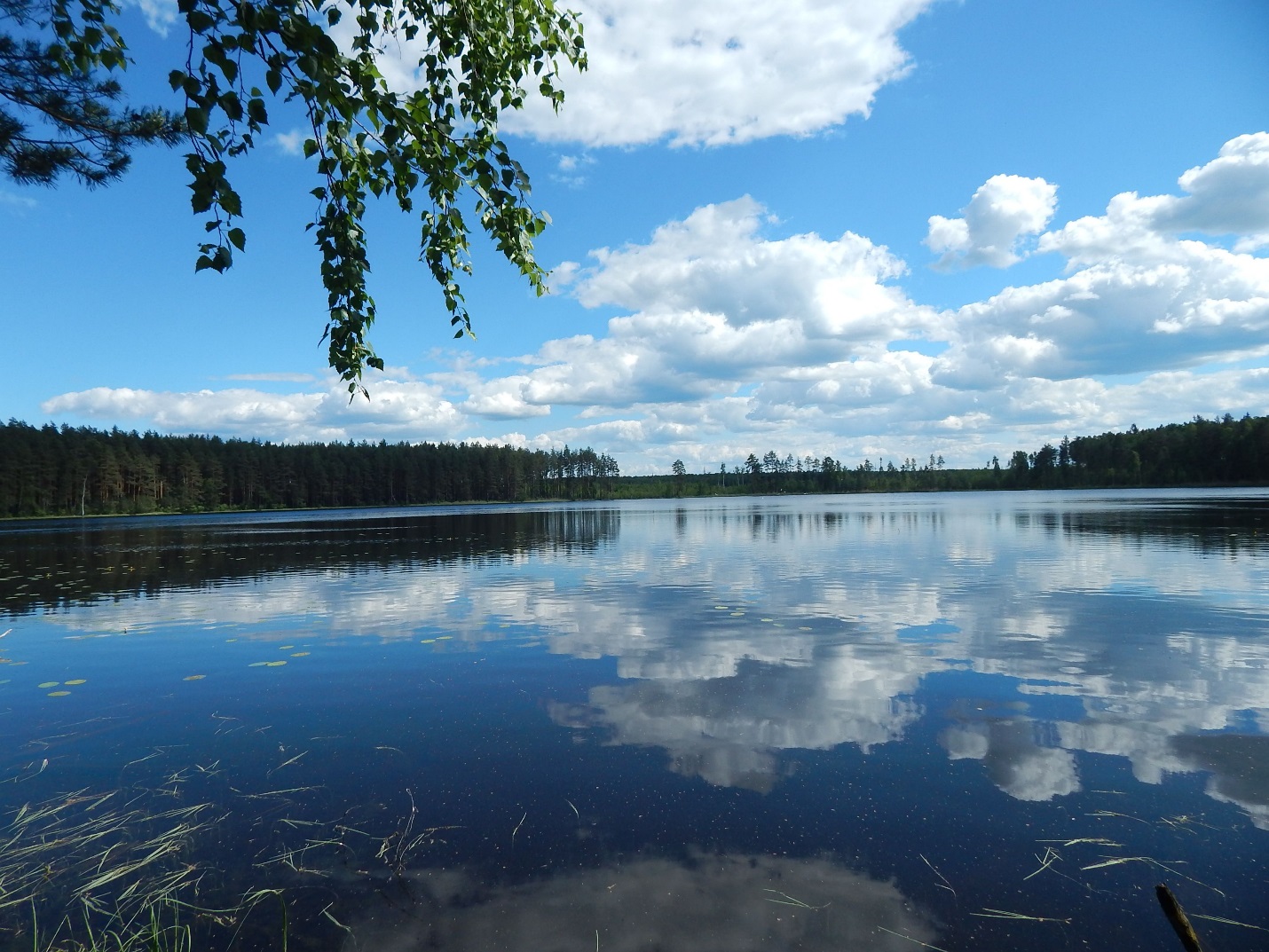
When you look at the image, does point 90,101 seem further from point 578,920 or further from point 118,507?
point 118,507

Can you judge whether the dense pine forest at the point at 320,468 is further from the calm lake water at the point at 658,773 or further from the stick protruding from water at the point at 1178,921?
the stick protruding from water at the point at 1178,921

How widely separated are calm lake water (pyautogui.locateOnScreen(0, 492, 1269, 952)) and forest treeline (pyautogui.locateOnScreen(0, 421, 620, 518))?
11758cm

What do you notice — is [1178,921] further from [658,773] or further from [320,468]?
[320,468]

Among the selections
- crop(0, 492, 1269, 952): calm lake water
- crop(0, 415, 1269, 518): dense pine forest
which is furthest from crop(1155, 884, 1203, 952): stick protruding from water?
crop(0, 415, 1269, 518): dense pine forest

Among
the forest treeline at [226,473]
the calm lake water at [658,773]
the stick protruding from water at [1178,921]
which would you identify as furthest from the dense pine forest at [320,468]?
the stick protruding from water at [1178,921]

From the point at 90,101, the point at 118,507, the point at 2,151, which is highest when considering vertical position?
the point at 90,101

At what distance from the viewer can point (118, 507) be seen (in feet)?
375

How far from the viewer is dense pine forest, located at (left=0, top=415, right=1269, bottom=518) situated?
351 ft

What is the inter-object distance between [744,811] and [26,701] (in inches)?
436

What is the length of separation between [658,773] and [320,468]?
16348cm

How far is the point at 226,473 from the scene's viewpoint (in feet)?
463

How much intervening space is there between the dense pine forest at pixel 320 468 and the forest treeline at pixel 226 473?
22 cm

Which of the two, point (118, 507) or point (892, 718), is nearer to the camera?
point (892, 718)

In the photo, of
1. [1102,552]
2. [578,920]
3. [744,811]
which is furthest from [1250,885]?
[1102,552]
